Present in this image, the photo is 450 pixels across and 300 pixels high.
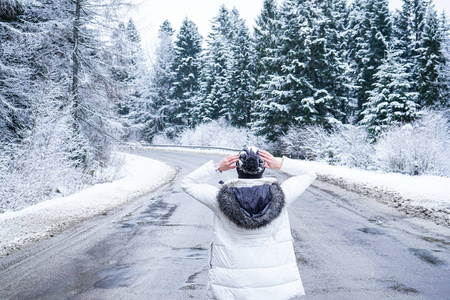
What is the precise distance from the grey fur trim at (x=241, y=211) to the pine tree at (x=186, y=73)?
47879 mm

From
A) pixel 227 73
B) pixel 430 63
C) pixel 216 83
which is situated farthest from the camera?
pixel 216 83

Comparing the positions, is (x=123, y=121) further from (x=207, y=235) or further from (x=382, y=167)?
(x=382, y=167)

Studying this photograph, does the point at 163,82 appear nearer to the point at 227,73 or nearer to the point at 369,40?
the point at 227,73

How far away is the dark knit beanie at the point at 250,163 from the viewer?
93.3 inches

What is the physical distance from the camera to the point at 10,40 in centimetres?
1162

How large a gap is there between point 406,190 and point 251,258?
1029 centimetres

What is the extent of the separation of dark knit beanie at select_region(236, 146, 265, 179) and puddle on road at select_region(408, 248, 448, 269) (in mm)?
3895

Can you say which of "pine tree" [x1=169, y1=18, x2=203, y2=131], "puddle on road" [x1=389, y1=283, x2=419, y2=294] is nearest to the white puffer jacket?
"puddle on road" [x1=389, y1=283, x2=419, y2=294]

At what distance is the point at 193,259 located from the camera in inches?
204

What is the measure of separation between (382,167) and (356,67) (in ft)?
96.2

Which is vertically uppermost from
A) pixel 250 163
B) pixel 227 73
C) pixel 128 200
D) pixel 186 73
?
pixel 186 73

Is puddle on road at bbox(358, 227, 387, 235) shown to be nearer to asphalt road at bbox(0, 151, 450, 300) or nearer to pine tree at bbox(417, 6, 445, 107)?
asphalt road at bbox(0, 151, 450, 300)

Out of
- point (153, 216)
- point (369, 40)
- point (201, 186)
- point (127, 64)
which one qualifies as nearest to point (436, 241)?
point (201, 186)

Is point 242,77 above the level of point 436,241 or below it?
above
